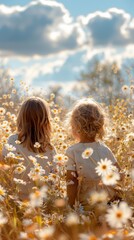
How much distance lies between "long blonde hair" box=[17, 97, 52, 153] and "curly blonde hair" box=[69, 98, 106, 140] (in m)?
0.33

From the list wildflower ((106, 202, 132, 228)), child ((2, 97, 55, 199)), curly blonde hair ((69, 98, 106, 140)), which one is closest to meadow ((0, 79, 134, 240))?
wildflower ((106, 202, 132, 228))

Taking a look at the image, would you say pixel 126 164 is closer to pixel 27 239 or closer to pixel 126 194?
pixel 126 194

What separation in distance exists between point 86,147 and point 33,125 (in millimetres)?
574

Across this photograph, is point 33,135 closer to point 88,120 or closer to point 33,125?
point 33,125

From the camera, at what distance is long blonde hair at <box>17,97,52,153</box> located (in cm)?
388

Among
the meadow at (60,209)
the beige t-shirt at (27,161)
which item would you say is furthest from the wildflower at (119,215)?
the beige t-shirt at (27,161)

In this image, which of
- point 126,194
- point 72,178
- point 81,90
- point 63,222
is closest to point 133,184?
point 126,194

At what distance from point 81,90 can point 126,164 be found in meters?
16.3

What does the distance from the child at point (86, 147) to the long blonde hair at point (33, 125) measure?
35 cm

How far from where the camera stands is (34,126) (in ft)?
12.9

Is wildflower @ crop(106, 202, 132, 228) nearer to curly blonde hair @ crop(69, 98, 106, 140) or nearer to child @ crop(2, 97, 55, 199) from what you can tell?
curly blonde hair @ crop(69, 98, 106, 140)

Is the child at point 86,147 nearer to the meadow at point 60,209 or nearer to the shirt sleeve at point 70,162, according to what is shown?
the shirt sleeve at point 70,162

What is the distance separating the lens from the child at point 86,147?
356 cm

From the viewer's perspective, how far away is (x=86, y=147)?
3.58 m
